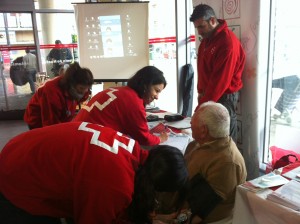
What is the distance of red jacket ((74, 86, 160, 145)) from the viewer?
166 centimetres

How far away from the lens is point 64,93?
2.08m

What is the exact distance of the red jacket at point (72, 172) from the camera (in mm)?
941

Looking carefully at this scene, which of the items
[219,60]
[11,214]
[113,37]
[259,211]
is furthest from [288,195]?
[113,37]

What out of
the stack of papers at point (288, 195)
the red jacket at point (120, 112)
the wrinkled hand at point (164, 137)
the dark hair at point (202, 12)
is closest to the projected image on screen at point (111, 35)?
the dark hair at point (202, 12)

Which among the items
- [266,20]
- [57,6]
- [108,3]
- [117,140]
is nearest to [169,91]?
[108,3]

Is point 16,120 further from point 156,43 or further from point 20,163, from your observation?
point 20,163

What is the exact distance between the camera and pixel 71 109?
2213 millimetres

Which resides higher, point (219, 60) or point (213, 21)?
point (213, 21)

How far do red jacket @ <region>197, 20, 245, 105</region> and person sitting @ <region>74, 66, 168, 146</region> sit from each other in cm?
68

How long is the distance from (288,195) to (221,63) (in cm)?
125

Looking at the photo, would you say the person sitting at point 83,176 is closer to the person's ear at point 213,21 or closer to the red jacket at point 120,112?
the red jacket at point 120,112

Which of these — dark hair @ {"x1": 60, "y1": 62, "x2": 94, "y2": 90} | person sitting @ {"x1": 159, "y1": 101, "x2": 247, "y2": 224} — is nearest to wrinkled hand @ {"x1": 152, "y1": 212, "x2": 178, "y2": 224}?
person sitting @ {"x1": 159, "y1": 101, "x2": 247, "y2": 224}

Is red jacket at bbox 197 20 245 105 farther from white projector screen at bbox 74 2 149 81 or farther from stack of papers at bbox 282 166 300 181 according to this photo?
white projector screen at bbox 74 2 149 81

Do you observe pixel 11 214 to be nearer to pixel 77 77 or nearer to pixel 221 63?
pixel 77 77
